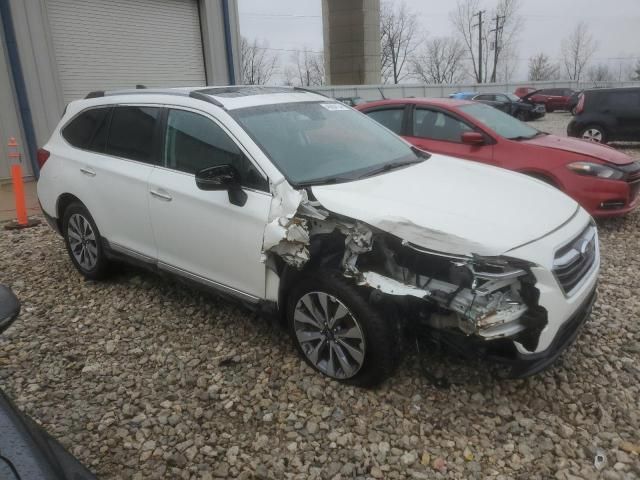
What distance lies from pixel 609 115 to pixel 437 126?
26.5 ft

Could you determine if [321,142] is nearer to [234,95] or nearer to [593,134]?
[234,95]

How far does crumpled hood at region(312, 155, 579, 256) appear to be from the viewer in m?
2.58

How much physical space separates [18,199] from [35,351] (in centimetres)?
385

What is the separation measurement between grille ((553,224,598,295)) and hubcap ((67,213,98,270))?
3662 mm

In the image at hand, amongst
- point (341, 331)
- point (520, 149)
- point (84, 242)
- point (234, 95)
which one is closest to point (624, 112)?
point (520, 149)

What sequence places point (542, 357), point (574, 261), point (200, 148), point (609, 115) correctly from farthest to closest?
point (609, 115)
point (200, 148)
point (574, 261)
point (542, 357)

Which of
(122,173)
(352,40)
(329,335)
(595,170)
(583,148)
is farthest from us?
(352,40)

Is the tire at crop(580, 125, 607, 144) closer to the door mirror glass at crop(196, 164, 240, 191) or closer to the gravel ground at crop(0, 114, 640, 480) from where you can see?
the gravel ground at crop(0, 114, 640, 480)

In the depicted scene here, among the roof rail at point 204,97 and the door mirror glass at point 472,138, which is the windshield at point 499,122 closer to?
the door mirror glass at point 472,138

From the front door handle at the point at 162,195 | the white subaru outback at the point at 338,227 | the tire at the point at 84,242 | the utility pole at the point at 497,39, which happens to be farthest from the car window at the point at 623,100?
the utility pole at the point at 497,39

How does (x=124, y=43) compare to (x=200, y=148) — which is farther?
(x=124, y=43)

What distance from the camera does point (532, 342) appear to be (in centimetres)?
255

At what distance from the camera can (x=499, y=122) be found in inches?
254

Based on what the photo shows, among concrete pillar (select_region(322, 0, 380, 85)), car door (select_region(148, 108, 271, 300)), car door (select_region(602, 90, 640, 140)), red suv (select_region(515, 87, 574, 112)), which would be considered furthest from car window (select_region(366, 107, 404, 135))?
concrete pillar (select_region(322, 0, 380, 85))
